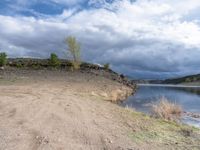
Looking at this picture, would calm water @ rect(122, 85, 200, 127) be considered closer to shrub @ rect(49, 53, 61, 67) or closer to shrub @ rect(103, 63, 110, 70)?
shrub @ rect(103, 63, 110, 70)

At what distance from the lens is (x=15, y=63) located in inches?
2041

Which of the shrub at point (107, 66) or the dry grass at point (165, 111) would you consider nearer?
the dry grass at point (165, 111)

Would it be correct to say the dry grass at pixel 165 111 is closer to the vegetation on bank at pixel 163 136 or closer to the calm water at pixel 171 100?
the calm water at pixel 171 100

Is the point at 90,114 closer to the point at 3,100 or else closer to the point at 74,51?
the point at 3,100

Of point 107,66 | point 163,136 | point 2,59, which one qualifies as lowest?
point 163,136

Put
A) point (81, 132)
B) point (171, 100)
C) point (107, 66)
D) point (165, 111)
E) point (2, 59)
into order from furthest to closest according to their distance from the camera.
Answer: point (107, 66), point (2, 59), point (171, 100), point (165, 111), point (81, 132)

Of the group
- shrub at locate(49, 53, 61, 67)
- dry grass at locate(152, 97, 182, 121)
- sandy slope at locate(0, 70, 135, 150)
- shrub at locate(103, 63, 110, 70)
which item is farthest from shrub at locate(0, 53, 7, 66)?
sandy slope at locate(0, 70, 135, 150)

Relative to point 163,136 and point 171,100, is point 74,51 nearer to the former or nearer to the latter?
point 171,100

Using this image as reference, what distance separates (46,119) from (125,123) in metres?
2.87

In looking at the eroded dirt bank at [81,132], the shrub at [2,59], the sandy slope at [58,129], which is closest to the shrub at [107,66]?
the shrub at [2,59]

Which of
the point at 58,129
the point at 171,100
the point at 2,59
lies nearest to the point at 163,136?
the point at 58,129

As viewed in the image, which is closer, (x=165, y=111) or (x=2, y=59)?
(x=165, y=111)

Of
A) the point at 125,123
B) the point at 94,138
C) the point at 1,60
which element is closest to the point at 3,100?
the point at 125,123

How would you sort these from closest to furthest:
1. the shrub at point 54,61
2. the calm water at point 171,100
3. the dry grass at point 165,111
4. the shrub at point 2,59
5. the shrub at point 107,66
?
the dry grass at point 165,111
the calm water at point 171,100
the shrub at point 2,59
the shrub at point 54,61
the shrub at point 107,66
